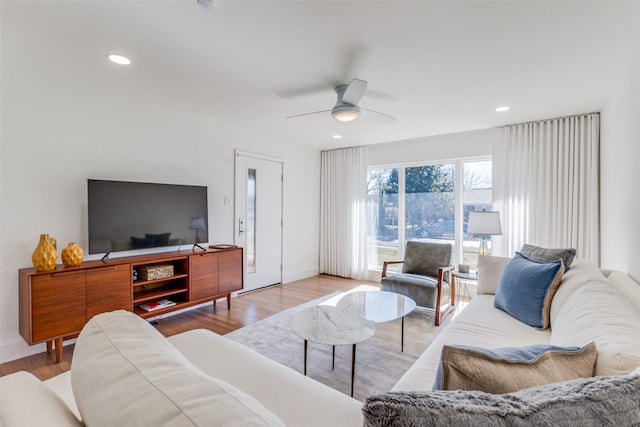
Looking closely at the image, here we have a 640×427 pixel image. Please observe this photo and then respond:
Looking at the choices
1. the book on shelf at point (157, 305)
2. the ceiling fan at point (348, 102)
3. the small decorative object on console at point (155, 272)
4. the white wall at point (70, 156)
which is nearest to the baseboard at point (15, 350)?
the white wall at point (70, 156)

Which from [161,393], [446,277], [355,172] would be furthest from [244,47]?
[355,172]

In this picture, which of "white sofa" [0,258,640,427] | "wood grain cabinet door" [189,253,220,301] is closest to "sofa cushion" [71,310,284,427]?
"white sofa" [0,258,640,427]

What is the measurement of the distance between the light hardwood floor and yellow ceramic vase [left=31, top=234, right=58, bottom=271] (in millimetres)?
→ 779

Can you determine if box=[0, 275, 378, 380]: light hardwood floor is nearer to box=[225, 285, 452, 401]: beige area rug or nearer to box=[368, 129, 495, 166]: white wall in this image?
box=[225, 285, 452, 401]: beige area rug

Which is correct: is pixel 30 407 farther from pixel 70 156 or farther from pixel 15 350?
pixel 70 156

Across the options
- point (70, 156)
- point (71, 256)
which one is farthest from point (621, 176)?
point (70, 156)

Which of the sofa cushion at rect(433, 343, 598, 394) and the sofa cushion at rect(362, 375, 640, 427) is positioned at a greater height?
the sofa cushion at rect(362, 375, 640, 427)

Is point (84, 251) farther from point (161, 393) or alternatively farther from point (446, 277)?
point (446, 277)

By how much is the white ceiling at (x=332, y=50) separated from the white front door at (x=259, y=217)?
4.53 feet

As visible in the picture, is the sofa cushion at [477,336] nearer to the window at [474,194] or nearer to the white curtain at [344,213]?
the window at [474,194]

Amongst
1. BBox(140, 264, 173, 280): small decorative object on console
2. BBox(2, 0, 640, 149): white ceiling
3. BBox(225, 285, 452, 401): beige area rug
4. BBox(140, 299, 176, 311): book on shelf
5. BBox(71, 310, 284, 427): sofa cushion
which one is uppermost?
BBox(2, 0, 640, 149): white ceiling

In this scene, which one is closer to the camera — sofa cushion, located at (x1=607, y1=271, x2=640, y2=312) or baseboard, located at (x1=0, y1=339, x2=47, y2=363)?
sofa cushion, located at (x1=607, y1=271, x2=640, y2=312)

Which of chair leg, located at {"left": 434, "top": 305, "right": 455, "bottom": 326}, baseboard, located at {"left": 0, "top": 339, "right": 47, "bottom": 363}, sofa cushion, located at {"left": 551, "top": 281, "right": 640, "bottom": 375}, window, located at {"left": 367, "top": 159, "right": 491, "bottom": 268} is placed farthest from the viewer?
window, located at {"left": 367, "top": 159, "right": 491, "bottom": 268}

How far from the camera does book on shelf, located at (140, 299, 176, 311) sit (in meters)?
3.10
